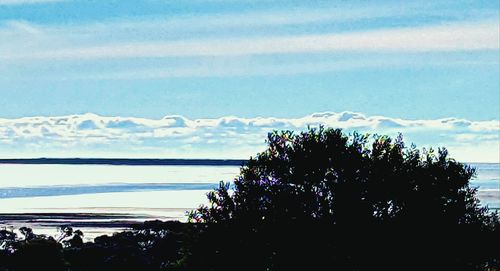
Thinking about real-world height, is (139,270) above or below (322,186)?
below

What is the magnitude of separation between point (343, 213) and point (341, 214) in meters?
0.12

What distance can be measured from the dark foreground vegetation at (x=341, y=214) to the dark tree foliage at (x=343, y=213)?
0.05 metres

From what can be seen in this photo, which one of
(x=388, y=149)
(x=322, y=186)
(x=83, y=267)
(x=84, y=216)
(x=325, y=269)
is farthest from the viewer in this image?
(x=84, y=216)

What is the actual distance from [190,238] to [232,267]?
12.7 ft

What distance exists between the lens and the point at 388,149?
5200 centimetres

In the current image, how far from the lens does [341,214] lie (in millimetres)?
46656

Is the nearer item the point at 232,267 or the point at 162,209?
the point at 232,267

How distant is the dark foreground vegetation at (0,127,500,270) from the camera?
152ft

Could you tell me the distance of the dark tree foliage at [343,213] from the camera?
46250 mm

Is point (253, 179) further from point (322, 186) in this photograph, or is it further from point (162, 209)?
point (162, 209)

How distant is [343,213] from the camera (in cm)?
4672

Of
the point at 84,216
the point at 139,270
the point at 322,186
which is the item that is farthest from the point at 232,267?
the point at 84,216

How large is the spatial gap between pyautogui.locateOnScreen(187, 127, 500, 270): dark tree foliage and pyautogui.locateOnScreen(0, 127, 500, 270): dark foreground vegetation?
0.16 feet

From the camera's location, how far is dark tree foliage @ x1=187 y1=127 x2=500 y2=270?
46250 millimetres
